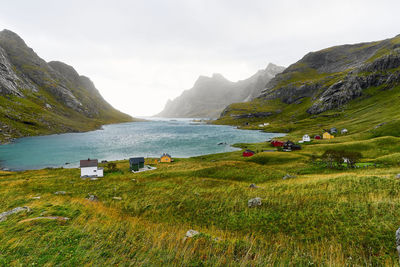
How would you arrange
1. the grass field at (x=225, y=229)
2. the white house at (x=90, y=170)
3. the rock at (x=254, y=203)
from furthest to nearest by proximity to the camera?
the white house at (x=90, y=170) → the rock at (x=254, y=203) → the grass field at (x=225, y=229)

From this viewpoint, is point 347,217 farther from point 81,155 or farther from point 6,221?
point 81,155

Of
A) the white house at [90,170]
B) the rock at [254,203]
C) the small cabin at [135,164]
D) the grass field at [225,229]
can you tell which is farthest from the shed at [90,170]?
the rock at [254,203]

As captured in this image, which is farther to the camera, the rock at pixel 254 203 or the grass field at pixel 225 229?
the rock at pixel 254 203

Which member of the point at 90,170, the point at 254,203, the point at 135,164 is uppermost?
the point at 254,203

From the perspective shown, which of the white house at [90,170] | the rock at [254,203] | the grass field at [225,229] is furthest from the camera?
the white house at [90,170]

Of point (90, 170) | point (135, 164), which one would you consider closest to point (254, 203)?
point (135, 164)

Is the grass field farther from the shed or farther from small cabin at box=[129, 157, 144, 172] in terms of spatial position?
small cabin at box=[129, 157, 144, 172]

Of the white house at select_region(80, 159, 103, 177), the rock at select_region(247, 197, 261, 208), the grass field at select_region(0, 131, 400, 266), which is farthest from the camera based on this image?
the white house at select_region(80, 159, 103, 177)

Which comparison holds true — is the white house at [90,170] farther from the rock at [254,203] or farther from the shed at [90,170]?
the rock at [254,203]

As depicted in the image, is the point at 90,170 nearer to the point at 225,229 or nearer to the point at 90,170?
the point at 90,170

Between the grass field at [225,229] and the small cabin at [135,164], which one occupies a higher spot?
the grass field at [225,229]

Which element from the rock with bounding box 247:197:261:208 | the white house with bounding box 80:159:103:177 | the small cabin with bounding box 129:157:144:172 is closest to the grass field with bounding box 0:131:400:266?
the rock with bounding box 247:197:261:208

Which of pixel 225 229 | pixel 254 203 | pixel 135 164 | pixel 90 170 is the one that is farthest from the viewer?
pixel 135 164

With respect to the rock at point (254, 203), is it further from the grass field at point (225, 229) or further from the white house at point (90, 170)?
the white house at point (90, 170)
